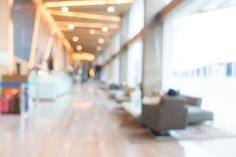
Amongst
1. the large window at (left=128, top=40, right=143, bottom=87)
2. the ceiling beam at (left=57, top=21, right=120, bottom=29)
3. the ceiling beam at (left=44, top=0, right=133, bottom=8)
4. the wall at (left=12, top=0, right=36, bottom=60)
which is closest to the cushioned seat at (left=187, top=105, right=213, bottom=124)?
the large window at (left=128, top=40, right=143, bottom=87)

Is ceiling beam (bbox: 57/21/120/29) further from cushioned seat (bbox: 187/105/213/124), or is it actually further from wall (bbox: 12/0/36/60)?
cushioned seat (bbox: 187/105/213/124)

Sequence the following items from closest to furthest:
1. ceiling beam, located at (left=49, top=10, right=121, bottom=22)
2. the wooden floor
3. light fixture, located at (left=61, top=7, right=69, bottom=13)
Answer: the wooden floor → light fixture, located at (left=61, top=7, right=69, bottom=13) → ceiling beam, located at (left=49, top=10, right=121, bottom=22)

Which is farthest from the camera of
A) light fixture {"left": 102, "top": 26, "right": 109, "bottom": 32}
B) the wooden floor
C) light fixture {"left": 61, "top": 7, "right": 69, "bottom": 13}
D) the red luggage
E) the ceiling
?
light fixture {"left": 102, "top": 26, "right": 109, "bottom": 32}

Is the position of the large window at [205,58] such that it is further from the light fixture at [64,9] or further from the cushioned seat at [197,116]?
the light fixture at [64,9]

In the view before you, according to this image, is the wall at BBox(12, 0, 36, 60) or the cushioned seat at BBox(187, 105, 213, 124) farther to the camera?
the wall at BBox(12, 0, 36, 60)

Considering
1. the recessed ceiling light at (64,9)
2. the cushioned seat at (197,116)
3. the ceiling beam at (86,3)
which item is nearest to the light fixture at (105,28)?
the recessed ceiling light at (64,9)

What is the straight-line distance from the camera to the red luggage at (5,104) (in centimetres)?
819

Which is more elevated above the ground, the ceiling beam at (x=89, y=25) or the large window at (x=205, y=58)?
the ceiling beam at (x=89, y=25)


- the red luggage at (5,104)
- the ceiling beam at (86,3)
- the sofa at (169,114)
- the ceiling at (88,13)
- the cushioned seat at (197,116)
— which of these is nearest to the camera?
the sofa at (169,114)

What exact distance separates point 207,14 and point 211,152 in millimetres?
3634

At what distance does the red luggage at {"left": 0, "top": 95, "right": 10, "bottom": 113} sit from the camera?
26.9 ft

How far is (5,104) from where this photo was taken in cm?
826

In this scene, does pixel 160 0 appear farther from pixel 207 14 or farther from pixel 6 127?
pixel 6 127

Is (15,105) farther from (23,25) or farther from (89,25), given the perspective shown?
(89,25)
